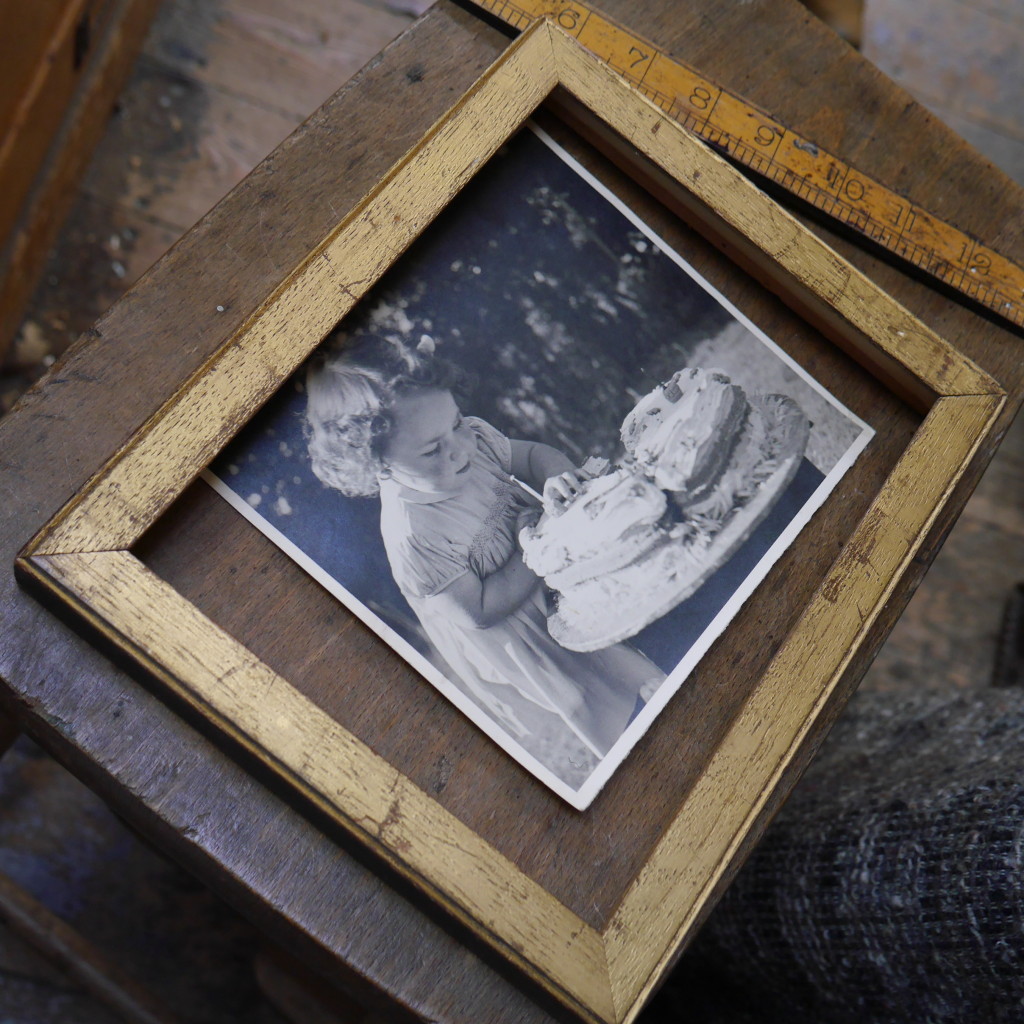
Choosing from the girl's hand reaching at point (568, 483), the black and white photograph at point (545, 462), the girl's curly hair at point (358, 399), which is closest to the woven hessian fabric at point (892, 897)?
the black and white photograph at point (545, 462)

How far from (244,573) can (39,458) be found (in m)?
0.21

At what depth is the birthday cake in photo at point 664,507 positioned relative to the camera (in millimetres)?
799

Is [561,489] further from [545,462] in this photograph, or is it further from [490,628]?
[490,628]

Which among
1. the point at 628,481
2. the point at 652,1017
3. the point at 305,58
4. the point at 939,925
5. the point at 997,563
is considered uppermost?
A: the point at 997,563

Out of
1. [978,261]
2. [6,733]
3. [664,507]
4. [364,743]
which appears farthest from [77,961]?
[978,261]

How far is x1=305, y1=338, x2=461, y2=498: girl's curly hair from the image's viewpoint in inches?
30.2

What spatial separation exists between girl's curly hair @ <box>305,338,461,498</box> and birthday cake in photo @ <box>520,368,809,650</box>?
15cm

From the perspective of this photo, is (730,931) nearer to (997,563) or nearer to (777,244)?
(777,244)

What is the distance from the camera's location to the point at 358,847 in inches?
27.5

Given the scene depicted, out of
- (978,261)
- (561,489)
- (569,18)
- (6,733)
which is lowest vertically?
(6,733)

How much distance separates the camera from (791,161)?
39.4 inches

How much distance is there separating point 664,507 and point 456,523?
0.66ft

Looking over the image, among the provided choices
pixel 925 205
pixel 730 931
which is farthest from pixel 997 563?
pixel 730 931

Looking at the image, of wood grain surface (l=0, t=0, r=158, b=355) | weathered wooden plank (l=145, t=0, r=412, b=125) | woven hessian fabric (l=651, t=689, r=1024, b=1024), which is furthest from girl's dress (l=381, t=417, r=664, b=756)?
weathered wooden plank (l=145, t=0, r=412, b=125)
